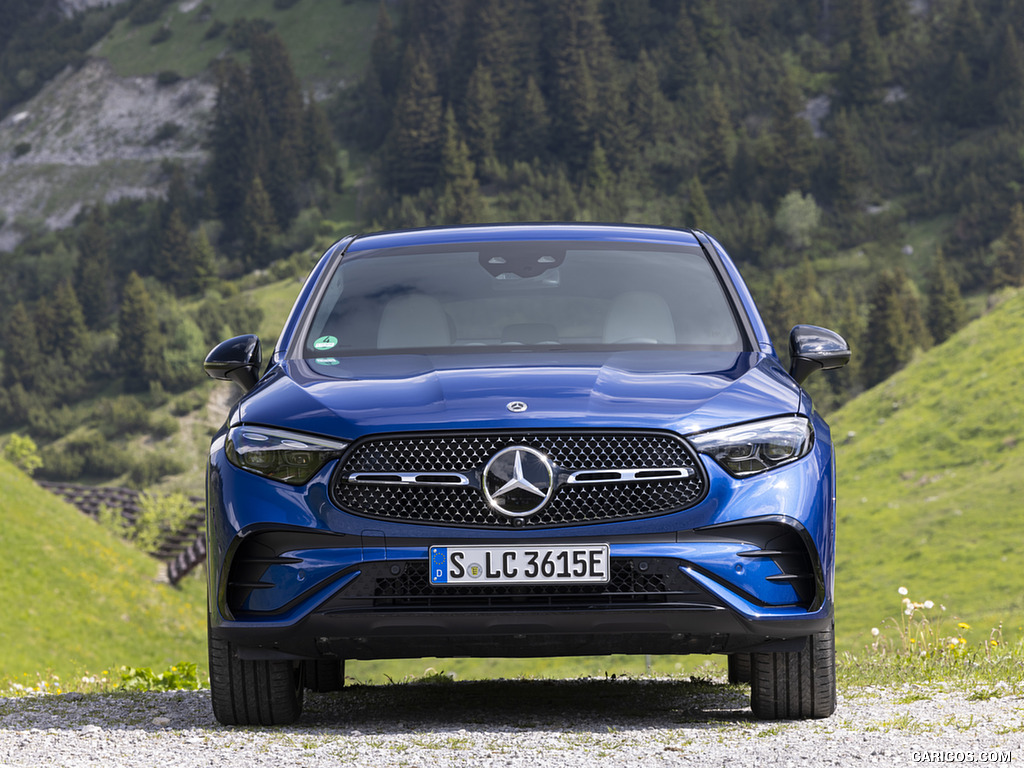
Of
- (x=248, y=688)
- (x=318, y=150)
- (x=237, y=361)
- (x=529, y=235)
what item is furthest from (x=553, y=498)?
(x=318, y=150)

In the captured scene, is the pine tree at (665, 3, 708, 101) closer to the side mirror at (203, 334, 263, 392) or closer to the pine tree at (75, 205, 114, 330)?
the pine tree at (75, 205, 114, 330)

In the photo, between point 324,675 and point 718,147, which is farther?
point 718,147

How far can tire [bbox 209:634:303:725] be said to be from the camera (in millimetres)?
4277

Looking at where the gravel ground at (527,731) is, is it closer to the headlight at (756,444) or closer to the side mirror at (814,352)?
the headlight at (756,444)

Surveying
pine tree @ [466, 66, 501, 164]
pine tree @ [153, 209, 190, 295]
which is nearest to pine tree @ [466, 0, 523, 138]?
pine tree @ [466, 66, 501, 164]

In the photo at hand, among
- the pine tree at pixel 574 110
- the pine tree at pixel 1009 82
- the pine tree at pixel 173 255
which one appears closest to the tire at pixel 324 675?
the pine tree at pixel 1009 82

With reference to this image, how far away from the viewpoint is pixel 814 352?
480 cm

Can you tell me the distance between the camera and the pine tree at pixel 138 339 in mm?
159875

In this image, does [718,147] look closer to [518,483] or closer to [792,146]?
[792,146]

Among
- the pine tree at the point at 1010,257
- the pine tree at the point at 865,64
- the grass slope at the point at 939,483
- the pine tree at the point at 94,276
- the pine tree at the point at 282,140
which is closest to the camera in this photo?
the grass slope at the point at 939,483

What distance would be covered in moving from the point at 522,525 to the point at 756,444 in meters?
0.75

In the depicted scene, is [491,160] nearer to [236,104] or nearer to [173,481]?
[236,104]

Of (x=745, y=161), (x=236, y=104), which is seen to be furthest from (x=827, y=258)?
(x=236, y=104)

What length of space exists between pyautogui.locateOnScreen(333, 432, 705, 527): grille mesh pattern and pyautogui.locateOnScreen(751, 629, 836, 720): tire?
29.2 inches
